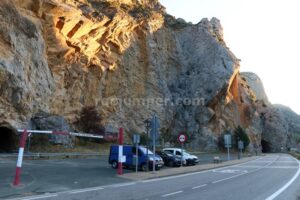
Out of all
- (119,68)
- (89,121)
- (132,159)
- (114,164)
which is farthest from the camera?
(119,68)

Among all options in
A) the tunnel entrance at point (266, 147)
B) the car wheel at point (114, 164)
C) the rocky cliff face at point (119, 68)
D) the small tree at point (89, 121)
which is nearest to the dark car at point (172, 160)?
the car wheel at point (114, 164)

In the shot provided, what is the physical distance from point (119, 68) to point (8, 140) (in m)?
27.4

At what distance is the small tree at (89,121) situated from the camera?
151 feet

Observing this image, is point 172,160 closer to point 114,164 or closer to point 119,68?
point 114,164

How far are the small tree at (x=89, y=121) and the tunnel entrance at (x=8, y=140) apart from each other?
1285 centimetres

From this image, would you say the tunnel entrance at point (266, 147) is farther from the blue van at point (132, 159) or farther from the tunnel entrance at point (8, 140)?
the blue van at point (132, 159)

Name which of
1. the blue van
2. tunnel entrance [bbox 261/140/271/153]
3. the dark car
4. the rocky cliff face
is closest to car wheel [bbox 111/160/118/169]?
the blue van

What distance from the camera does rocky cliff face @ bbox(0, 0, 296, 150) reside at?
35.7 m

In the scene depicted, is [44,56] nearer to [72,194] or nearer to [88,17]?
[88,17]

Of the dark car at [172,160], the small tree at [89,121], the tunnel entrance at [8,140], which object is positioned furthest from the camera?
the small tree at [89,121]

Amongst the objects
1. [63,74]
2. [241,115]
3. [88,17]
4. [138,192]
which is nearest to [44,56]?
[63,74]

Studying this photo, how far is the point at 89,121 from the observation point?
46062 mm

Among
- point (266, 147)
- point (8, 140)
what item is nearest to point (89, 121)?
point (8, 140)

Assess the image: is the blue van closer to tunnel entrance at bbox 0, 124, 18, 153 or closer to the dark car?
the dark car
